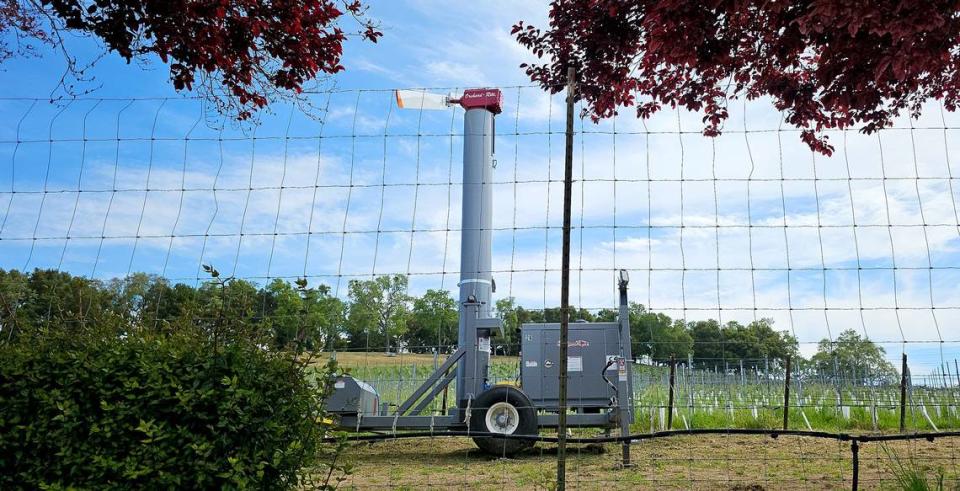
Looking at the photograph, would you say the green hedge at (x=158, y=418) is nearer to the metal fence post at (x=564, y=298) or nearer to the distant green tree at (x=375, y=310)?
the metal fence post at (x=564, y=298)

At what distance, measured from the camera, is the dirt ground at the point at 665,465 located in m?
5.96

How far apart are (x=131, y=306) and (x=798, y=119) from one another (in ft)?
18.3

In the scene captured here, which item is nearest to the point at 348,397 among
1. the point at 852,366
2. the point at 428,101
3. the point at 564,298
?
the point at 428,101

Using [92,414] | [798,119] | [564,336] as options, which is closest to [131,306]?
[92,414]

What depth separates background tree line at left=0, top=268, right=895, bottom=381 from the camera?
3971 mm

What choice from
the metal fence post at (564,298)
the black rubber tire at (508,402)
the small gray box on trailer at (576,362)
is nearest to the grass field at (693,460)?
the black rubber tire at (508,402)

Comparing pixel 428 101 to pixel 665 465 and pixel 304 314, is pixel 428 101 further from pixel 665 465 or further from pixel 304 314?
pixel 304 314

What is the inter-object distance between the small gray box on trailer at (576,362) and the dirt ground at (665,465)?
0.63 meters

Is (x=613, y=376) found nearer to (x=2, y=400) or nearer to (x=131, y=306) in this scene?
(x=131, y=306)

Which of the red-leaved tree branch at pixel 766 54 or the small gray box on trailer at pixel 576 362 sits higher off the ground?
the red-leaved tree branch at pixel 766 54

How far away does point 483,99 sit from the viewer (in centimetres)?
1142

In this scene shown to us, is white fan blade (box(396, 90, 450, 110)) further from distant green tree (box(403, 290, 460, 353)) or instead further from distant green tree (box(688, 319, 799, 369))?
distant green tree (box(688, 319, 799, 369))

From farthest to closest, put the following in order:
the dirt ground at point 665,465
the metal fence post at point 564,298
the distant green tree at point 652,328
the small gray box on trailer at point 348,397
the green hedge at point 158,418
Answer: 1. the distant green tree at point 652,328
2. the small gray box on trailer at point 348,397
3. the dirt ground at point 665,465
4. the green hedge at point 158,418
5. the metal fence post at point 564,298

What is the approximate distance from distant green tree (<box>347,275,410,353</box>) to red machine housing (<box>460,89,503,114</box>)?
4224 millimetres
